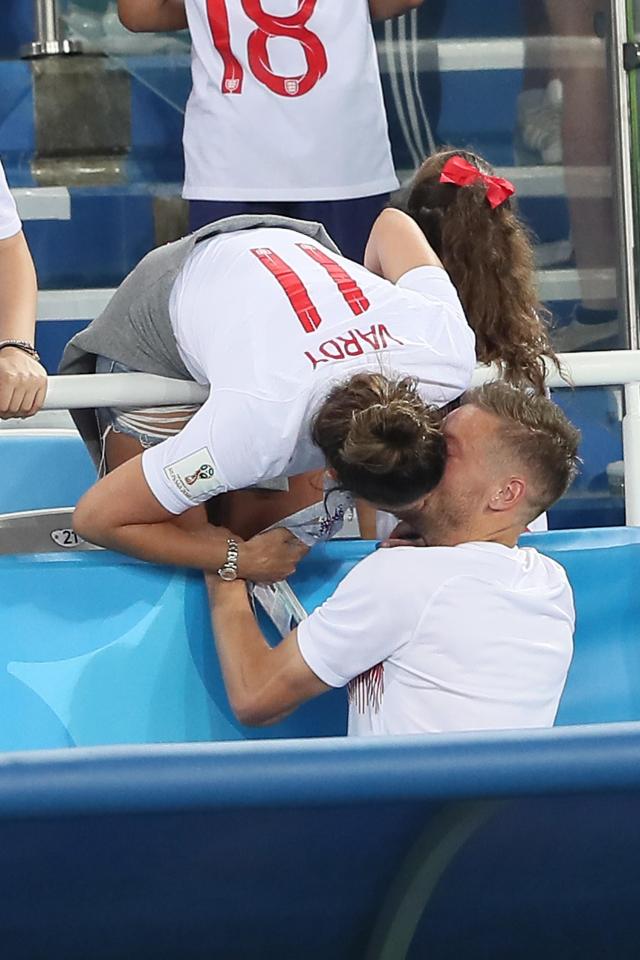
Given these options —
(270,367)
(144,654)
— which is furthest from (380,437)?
(144,654)

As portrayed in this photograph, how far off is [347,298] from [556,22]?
59.3 inches

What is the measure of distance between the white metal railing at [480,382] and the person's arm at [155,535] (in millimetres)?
101

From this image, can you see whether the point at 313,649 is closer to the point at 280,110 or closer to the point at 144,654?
the point at 144,654

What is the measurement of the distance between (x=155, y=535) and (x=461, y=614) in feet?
1.32

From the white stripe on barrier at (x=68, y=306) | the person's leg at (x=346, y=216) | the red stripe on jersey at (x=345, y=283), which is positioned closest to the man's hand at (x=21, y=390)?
the red stripe on jersey at (x=345, y=283)

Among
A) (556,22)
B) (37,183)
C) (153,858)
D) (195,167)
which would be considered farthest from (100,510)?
(556,22)

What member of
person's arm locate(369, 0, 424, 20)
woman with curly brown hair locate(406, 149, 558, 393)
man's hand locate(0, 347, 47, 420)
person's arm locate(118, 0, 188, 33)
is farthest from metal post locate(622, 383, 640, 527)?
person's arm locate(118, 0, 188, 33)

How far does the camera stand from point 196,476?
1.54 meters

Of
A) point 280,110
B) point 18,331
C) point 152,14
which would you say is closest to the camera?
point 18,331

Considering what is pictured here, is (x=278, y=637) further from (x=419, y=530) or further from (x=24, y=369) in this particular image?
(x=24, y=369)

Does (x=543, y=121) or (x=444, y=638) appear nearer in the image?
(x=444, y=638)

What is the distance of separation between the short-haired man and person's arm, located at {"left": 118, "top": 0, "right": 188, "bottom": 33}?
1.27m

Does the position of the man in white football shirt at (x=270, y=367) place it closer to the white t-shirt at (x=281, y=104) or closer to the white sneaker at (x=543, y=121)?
the white t-shirt at (x=281, y=104)

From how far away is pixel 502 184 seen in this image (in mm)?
1977
